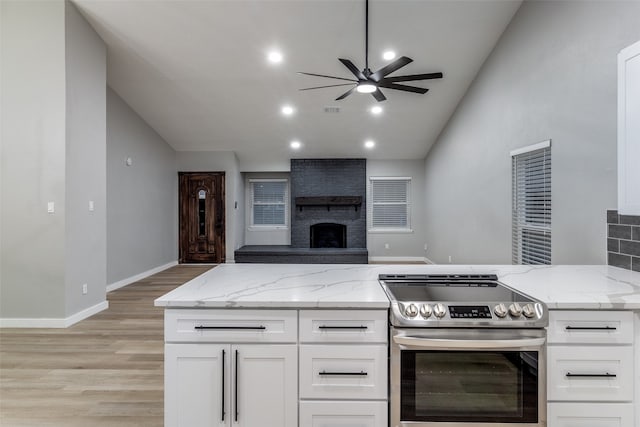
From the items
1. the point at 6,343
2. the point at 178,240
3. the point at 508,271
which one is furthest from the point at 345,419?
the point at 178,240

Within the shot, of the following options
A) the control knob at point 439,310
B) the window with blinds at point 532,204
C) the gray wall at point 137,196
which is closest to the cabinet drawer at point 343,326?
the control knob at point 439,310

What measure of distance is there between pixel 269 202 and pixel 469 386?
7.62 m

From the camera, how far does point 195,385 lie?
1548mm

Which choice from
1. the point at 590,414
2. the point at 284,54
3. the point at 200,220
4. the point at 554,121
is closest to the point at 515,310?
the point at 590,414

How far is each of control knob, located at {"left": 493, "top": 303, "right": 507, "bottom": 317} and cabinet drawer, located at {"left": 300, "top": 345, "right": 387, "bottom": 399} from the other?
493 mm

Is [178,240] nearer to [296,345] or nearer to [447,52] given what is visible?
[447,52]

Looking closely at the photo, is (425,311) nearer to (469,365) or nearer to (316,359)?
(469,365)

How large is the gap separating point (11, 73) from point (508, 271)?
199 inches

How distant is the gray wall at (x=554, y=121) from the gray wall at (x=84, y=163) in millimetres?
4979

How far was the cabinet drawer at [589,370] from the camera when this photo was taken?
4.96ft

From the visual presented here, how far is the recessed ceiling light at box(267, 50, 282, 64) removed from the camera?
4680mm

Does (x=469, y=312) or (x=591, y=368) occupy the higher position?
(x=469, y=312)

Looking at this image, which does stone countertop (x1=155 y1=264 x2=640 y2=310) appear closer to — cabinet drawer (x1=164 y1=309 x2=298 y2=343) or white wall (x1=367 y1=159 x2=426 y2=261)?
cabinet drawer (x1=164 y1=309 x2=298 y2=343)

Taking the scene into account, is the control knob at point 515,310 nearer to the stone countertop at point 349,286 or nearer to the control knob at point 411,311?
the stone countertop at point 349,286
